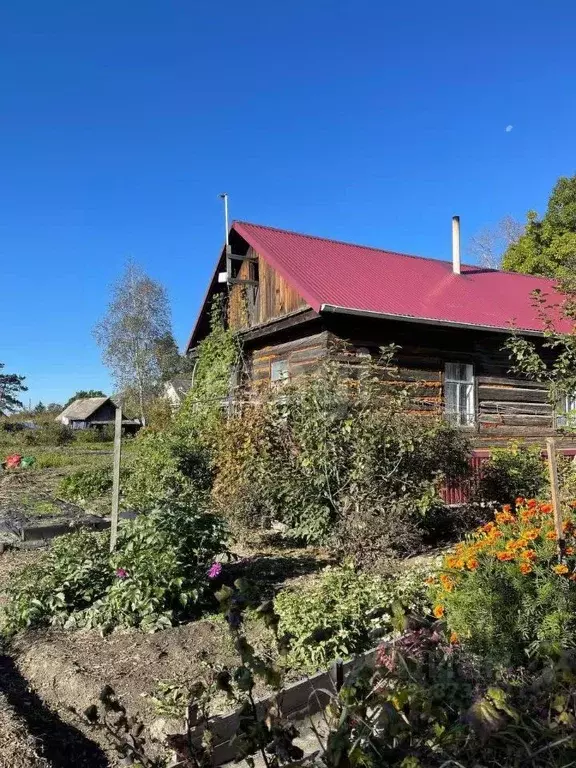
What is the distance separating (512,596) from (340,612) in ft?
4.13

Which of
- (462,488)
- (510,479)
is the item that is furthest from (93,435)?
(510,479)

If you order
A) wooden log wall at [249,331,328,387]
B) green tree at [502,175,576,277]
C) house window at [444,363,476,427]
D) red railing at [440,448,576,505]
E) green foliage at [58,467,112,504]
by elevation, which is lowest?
green foliage at [58,467,112,504]

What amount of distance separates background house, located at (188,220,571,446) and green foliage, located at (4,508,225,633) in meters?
5.99

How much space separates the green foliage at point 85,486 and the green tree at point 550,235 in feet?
63.9

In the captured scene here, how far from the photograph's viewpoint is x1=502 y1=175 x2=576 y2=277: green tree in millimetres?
25578

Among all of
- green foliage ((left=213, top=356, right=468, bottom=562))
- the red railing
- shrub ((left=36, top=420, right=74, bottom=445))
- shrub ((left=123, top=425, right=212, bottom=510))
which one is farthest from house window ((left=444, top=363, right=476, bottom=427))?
shrub ((left=36, top=420, right=74, bottom=445))

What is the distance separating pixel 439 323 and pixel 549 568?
8.57 metres

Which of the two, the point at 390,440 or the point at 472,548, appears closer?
the point at 472,548

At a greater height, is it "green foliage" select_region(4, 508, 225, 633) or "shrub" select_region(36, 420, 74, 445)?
"shrub" select_region(36, 420, 74, 445)

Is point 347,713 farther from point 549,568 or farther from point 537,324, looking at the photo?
point 537,324

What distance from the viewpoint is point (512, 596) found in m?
3.81

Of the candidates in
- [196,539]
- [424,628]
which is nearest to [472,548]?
[424,628]

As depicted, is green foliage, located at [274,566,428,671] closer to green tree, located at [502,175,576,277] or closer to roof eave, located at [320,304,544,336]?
roof eave, located at [320,304,544,336]

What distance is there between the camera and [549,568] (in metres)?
4.02
